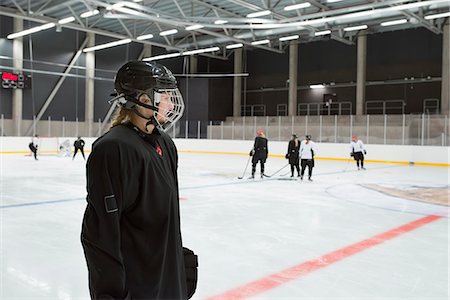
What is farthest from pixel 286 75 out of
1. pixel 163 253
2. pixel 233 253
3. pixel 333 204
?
pixel 163 253

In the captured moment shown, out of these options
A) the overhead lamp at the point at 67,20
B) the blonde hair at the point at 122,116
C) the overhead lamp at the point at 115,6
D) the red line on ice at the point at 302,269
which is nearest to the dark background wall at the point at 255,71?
the overhead lamp at the point at 67,20

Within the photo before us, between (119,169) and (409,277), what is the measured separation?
312cm

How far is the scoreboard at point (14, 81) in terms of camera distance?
22.6m

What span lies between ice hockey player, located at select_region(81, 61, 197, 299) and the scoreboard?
2368 cm

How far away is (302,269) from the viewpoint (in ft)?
12.8

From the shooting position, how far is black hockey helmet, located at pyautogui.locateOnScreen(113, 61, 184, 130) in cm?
151

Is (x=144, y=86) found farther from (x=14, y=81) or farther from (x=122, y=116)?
(x=14, y=81)

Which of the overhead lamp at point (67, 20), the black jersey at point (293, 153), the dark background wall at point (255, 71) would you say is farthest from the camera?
the dark background wall at point (255, 71)

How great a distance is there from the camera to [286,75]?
1227 inches

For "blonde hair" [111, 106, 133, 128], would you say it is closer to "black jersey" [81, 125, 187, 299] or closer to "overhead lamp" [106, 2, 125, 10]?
"black jersey" [81, 125, 187, 299]

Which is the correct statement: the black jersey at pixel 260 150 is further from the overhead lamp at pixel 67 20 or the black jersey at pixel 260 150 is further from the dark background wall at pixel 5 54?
the dark background wall at pixel 5 54

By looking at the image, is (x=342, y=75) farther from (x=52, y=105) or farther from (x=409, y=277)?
(x=409, y=277)

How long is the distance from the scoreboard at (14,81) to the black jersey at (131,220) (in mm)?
23762

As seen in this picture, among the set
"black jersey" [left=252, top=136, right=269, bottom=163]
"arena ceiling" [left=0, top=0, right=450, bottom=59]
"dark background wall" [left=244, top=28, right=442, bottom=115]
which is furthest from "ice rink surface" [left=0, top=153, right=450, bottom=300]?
"dark background wall" [left=244, top=28, right=442, bottom=115]
